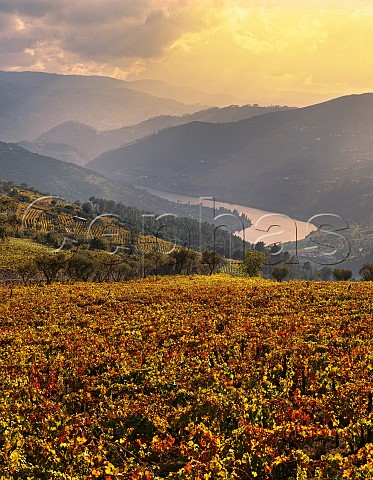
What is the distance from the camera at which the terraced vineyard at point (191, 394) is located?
39.6 feet

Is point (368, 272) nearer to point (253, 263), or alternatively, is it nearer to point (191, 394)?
point (253, 263)

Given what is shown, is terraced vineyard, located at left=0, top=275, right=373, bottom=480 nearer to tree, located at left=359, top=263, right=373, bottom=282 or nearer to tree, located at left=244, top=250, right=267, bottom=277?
tree, located at left=359, top=263, right=373, bottom=282

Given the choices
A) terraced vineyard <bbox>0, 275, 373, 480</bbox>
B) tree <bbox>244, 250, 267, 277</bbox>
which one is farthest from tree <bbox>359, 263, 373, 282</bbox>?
terraced vineyard <bbox>0, 275, 373, 480</bbox>

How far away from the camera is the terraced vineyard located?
12078mm

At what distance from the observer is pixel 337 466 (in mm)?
11078

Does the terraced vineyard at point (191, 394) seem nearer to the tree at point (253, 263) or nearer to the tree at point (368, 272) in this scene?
the tree at point (368, 272)

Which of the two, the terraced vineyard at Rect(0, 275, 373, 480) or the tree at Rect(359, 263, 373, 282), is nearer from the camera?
the terraced vineyard at Rect(0, 275, 373, 480)

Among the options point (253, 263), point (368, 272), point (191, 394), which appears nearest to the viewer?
point (191, 394)

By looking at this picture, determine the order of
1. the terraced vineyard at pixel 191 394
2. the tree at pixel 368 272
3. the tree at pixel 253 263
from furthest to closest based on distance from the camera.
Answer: the tree at pixel 253 263 → the tree at pixel 368 272 → the terraced vineyard at pixel 191 394

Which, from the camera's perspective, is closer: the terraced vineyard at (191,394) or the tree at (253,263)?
the terraced vineyard at (191,394)

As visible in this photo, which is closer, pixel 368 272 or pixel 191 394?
pixel 191 394

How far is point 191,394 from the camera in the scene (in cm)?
1652

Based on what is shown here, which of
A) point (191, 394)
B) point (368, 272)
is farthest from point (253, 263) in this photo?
point (191, 394)

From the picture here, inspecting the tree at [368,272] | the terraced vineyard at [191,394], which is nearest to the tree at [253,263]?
the tree at [368,272]
